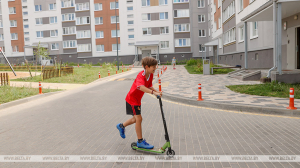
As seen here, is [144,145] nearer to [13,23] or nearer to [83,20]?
[83,20]

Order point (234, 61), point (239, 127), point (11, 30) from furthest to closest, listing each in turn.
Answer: point (11, 30), point (234, 61), point (239, 127)

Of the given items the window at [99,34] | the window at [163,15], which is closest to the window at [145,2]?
the window at [163,15]

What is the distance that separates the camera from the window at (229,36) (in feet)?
A: 93.1

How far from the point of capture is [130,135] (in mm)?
5688

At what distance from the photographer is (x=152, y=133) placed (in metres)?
5.76

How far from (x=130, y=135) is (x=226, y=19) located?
2898 cm

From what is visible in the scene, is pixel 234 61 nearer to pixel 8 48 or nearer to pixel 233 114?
pixel 233 114

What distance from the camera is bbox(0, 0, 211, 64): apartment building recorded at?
1891 inches

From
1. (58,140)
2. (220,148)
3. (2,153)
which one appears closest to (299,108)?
(220,148)

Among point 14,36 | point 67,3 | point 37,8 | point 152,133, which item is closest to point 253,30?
point 152,133

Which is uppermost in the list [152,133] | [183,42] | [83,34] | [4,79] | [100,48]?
[83,34]

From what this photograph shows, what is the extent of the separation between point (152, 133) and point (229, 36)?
26.9 meters

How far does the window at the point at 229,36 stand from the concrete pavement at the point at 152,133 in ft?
72.4

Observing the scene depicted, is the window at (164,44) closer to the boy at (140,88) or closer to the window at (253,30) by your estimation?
the window at (253,30)
